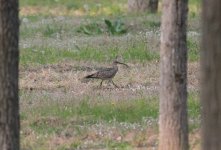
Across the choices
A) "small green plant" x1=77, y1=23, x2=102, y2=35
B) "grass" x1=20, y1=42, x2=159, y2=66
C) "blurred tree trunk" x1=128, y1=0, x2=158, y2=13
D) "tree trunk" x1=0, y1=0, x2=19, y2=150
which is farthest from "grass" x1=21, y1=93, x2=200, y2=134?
"blurred tree trunk" x1=128, y1=0, x2=158, y2=13

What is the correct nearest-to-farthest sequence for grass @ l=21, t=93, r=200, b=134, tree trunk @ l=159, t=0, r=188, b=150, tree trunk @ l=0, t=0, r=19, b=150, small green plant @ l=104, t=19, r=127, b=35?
tree trunk @ l=0, t=0, r=19, b=150 → tree trunk @ l=159, t=0, r=188, b=150 → grass @ l=21, t=93, r=200, b=134 → small green plant @ l=104, t=19, r=127, b=35

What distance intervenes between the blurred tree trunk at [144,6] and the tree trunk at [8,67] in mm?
16617

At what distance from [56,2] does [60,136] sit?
67.1ft

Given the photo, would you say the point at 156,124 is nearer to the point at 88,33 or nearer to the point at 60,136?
the point at 60,136

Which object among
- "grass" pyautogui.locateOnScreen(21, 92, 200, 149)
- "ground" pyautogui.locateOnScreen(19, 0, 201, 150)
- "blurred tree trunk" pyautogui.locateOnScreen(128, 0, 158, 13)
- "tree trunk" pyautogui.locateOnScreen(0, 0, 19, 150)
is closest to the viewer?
"tree trunk" pyautogui.locateOnScreen(0, 0, 19, 150)

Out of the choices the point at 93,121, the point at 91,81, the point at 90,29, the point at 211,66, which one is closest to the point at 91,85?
the point at 91,81

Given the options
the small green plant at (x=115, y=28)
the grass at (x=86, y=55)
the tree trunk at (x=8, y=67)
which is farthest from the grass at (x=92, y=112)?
the small green plant at (x=115, y=28)

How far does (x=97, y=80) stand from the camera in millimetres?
16531

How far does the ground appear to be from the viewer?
39.7ft

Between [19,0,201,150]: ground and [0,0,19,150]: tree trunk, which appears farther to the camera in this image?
[19,0,201,150]: ground

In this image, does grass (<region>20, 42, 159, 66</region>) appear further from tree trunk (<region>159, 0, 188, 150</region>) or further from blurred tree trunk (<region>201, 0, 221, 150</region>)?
blurred tree trunk (<region>201, 0, 221, 150</region>)

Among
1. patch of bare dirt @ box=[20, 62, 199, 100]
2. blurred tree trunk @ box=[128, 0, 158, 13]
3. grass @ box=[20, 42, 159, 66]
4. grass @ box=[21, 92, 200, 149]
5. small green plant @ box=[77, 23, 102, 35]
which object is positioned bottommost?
grass @ box=[21, 92, 200, 149]

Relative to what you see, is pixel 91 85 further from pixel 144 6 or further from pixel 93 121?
pixel 144 6

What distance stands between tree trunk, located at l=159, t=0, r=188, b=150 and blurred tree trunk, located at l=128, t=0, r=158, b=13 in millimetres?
15442
